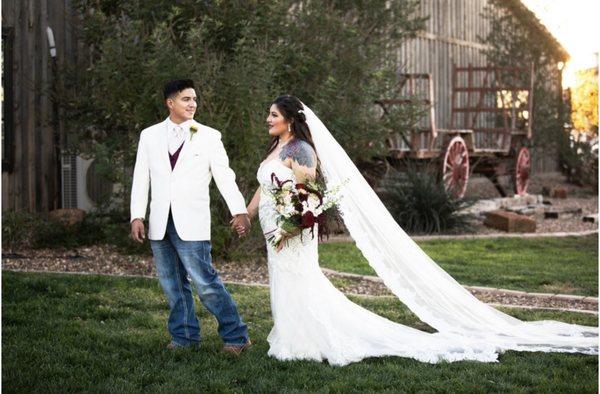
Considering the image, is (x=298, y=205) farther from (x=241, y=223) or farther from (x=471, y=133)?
(x=471, y=133)

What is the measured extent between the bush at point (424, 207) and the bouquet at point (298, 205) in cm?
792

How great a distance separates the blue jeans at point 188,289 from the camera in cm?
566

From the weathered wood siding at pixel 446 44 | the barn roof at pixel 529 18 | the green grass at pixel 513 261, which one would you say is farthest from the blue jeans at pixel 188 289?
the barn roof at pixel 529 18

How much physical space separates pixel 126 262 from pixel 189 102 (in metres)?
4.14

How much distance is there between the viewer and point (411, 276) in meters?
6.40

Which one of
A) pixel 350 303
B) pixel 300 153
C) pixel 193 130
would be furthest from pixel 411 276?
pixel 193 130

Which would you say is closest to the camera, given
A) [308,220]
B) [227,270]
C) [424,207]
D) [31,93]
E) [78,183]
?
[308,220]

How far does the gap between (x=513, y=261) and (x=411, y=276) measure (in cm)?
463

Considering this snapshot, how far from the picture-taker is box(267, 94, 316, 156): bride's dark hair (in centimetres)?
585

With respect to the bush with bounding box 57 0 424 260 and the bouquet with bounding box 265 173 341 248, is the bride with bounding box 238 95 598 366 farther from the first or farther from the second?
the bush with bounding box 57 0 424 260

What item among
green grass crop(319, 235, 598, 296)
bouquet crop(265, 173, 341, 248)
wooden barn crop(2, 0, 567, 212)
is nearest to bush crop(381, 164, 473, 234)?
green grass crop(319, 235, 598, 296)

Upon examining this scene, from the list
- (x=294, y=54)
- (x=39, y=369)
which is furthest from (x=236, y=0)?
(x=39, y=369)

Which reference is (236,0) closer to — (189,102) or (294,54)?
(294,54)

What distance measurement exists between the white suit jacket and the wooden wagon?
6.57 m
